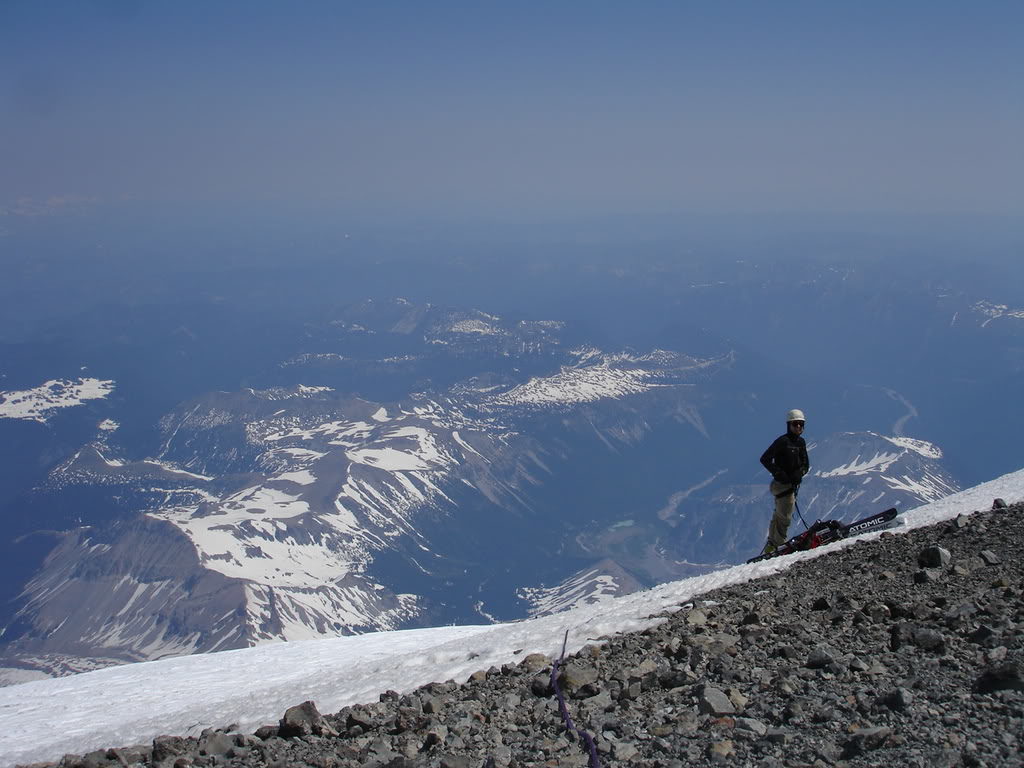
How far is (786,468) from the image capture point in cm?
1877

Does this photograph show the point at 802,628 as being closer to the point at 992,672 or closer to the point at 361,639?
the point at 992,672

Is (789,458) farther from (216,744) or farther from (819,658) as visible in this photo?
(216,744)

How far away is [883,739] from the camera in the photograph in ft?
21.9

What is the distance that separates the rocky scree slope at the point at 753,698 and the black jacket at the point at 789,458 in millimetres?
5722

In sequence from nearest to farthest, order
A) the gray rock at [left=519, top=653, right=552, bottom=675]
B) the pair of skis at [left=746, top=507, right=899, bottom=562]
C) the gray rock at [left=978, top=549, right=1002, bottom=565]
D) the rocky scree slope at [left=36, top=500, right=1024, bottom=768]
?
1. the rocky scree slope at [left=36, top=500, right=1024, bottom=768]
2. the gray rock at [left=519, top=653, right=552, bottom=675]
3. the gray rock at [left=978, top=549, right=1002, bottom=565]
4. the pair of skis at [left=746, top=507, right=899, bottom=562]

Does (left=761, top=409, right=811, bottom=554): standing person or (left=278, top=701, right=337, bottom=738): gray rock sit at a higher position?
(left=761, top=409, right=811, bottom=554): standing person

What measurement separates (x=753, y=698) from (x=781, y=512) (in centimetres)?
1198

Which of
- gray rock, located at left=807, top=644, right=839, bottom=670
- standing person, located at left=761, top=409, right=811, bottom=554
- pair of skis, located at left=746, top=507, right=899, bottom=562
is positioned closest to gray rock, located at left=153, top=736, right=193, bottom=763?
gray rock, located at left=807, top=644, right=839, bottom=670

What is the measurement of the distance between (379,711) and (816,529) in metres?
12.4

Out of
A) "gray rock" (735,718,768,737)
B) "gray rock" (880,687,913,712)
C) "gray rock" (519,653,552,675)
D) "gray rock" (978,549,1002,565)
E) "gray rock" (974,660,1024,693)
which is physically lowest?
"gray rock" (519,653,552,675)

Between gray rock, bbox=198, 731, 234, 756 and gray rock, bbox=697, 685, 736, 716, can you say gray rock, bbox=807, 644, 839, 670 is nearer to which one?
gray rock, bbox=697, 685, 736, 716

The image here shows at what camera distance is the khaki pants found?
63.0ft

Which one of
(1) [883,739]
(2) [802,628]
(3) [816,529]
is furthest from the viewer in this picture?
(3) [816,529]

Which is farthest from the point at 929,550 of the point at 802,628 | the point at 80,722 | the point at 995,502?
the point at 80,722
